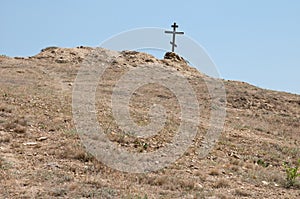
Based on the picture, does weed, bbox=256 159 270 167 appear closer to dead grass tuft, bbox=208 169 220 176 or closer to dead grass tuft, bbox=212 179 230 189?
dead grass tuft, bbox=208 169 220 176

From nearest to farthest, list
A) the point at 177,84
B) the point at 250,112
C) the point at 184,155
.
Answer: the point at 184,155
the point at 250,112
the point at 177,84

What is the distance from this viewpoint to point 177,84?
1048 inches

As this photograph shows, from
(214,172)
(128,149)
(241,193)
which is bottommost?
(241,193)

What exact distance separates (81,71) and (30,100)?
542 inches

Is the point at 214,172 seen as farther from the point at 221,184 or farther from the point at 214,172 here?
the point at 221,184

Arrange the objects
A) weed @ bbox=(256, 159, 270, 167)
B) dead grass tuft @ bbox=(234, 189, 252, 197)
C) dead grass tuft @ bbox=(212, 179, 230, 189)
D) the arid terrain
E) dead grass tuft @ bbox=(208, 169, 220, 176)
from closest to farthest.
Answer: the arid terrain → dead grass tuft @ bbox=(234, 189, 252, 197) → dead grass tuft @ bbox=(212, 179, 230, 189) → dead grass tuft @ bbox=(208, 169, 220, 176) → weed @ bbox=(256, 159, 270, 167)

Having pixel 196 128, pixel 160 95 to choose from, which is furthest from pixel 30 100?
pixel 160 95

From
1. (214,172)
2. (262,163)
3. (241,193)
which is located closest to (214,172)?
(214,172)

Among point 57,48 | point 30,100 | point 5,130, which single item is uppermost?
point 57,48

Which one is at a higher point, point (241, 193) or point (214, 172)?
point (214, 172)

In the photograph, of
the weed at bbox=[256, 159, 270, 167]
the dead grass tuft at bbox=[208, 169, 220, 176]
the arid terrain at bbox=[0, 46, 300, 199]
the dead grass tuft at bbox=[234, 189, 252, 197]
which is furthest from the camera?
the weed at bbox=[256, 159, 270, 167]

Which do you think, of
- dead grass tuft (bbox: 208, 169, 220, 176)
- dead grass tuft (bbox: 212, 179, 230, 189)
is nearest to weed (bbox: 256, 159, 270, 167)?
dead grass tuft (bbox: 208, 169, 220, 176)

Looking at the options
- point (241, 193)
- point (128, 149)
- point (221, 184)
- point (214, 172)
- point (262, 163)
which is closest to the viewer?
point (241, 193)

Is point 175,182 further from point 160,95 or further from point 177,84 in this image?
point 177,84
